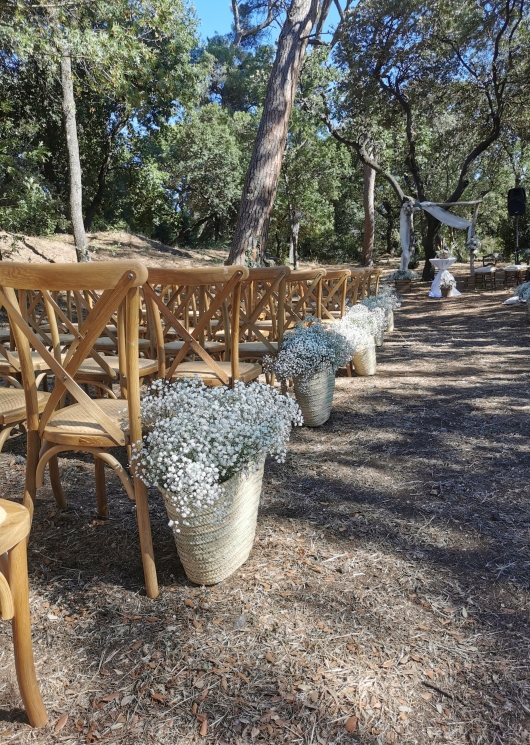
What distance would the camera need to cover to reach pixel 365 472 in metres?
3.04

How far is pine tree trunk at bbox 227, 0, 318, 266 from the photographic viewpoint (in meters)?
6.07

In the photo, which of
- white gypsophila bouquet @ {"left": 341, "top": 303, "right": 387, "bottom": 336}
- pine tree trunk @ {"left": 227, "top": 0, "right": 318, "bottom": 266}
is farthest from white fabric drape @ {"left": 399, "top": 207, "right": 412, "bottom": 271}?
white gypsophila bouquet @ {"left": 341, "top": 303, "right": 387, "bottom": 336}

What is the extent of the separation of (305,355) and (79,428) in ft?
6.67

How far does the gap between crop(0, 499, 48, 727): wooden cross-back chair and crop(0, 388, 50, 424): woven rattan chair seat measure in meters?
0.93

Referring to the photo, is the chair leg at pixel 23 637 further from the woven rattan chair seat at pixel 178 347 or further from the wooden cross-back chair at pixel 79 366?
the woven rattan chair seat at pixel 178 347

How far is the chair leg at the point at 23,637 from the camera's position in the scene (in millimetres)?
1282

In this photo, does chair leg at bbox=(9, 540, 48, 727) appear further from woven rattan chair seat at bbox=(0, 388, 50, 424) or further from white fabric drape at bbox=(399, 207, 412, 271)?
white fabric drape at bbox=(399, 207, 412, 271)

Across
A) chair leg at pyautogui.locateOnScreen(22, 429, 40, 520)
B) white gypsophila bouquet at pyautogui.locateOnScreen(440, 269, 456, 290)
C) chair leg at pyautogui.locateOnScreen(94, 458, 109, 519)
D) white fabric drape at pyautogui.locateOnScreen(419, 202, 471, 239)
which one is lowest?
chair leg at pyautogui.locateOnScreen(94, 458, 109, 519)

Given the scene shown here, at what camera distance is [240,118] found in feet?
65.9

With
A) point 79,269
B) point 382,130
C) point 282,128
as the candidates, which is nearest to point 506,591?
point 79,269

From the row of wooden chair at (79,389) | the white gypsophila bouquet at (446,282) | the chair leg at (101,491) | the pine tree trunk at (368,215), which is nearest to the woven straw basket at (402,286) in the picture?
the white gypsophila bouquet at (446,282)

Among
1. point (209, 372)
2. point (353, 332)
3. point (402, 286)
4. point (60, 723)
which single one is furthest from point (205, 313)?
point (402, 286)

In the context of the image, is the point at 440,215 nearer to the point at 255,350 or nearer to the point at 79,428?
the point at 255,350

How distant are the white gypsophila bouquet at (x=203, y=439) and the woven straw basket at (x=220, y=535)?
37mm
